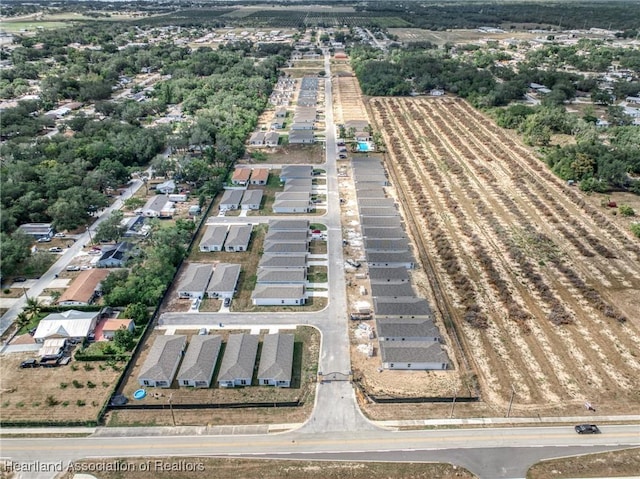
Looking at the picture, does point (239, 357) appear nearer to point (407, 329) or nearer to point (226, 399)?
point (226, 399)

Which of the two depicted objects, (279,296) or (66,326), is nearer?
(66,326)

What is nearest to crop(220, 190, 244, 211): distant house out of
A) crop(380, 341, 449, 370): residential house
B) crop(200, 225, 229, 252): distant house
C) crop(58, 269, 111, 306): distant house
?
crop(200, 225, 229, 252): distant house

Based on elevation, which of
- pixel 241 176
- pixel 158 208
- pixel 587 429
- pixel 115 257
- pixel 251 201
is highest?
pixel 241 176

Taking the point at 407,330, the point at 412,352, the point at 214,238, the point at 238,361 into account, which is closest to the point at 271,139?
the point at 214,238

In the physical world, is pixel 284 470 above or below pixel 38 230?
below

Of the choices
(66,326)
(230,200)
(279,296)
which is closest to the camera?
(66,326)

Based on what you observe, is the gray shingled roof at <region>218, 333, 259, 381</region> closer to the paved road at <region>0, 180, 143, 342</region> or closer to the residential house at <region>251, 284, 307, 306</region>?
the residential house at <region>251, 284, 307, 306</region>
